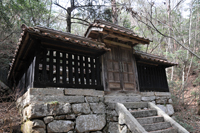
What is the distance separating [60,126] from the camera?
3477 millimetres

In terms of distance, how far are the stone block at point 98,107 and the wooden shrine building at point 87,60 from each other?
0.59m

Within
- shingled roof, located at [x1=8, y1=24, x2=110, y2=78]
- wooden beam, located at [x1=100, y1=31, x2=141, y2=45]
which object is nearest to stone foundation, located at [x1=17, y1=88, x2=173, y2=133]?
shingled roof, located at [x1=8, y1=24, x2=110, y2=78]

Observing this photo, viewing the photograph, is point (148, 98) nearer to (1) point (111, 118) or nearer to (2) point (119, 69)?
(2) point (119, 69)

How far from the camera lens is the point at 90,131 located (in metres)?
3.95

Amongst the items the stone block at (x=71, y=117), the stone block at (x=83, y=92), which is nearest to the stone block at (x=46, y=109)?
the stone block at (x=71, y=117)

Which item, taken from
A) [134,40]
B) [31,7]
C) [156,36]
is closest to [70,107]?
[134,40]

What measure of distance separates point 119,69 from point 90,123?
2.41 metres

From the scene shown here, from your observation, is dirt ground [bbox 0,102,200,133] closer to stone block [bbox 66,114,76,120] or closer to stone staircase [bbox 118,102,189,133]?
stone block [bbox 66,114,76,120]

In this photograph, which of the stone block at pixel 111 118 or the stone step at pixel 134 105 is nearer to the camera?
the stone block at pixel 111 118

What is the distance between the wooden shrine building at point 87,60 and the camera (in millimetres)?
3895

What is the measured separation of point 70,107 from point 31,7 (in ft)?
28.6

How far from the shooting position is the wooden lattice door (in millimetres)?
5270

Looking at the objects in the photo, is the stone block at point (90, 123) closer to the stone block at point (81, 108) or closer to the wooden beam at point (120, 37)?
the stone block at point (81, 108)

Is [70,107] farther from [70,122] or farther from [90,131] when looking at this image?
[90,131]
